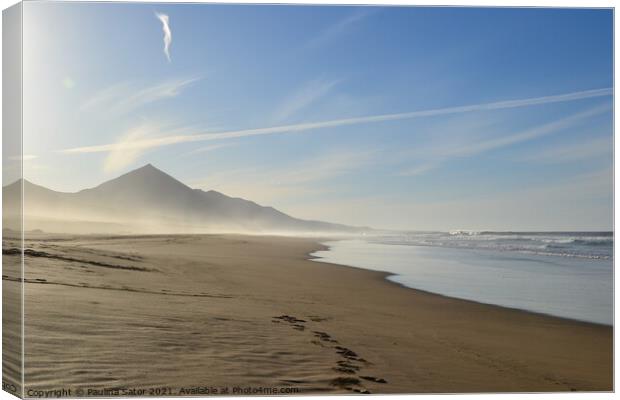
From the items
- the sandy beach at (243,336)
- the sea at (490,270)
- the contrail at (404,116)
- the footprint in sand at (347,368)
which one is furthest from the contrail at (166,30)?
the footprint in sand at (347,368)

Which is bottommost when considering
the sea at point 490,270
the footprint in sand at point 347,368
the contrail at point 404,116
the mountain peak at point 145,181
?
the footprint in sand at point 347,368

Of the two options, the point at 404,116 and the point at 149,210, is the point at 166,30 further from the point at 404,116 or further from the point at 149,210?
the point at 404,116

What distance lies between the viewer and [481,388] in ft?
17.6

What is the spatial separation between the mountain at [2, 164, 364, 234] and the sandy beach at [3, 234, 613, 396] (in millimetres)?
183

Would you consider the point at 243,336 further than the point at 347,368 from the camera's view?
Yes

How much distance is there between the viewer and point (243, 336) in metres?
5.56

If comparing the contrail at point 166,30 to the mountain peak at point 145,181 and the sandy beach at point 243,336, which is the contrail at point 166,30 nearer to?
the mountain peak at point 145,181

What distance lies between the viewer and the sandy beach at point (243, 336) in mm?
5168

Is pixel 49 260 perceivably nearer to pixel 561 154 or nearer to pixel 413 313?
pixel 413 313

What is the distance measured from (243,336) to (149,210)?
4.92 feet

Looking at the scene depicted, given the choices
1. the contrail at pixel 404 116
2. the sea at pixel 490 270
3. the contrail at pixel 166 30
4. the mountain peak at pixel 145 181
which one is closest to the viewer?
the contrail at pixel 166 30

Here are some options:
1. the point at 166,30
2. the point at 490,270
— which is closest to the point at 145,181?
the point at 166,30

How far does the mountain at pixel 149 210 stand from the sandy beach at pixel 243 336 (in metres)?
0.18

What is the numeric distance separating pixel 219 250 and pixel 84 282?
2899 mm
